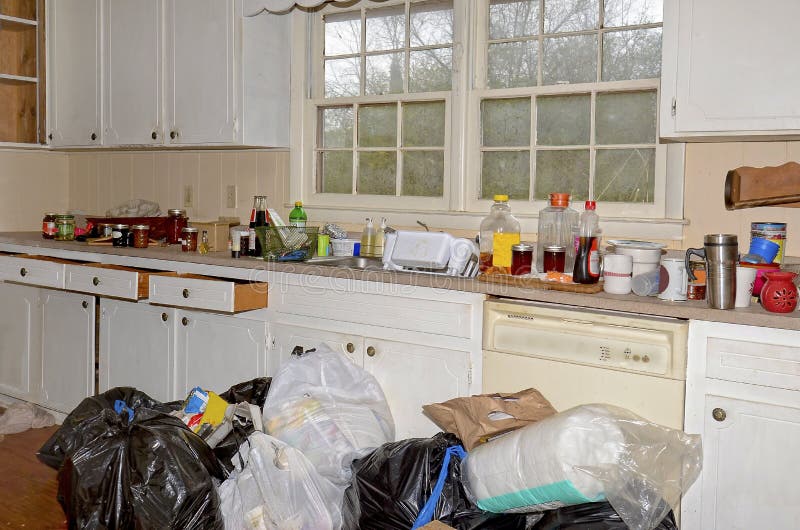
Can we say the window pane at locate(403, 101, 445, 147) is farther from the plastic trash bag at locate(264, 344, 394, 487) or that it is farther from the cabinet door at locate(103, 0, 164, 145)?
the cabinet door at locate(103, 0, 164, 145)

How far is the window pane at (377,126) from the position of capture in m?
3.38

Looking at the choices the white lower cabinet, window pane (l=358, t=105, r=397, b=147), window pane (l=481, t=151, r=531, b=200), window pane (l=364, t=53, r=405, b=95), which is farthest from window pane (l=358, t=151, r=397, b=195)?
the white lower cabinet

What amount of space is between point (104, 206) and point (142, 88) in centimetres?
96

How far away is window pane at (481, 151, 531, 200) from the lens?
3033 mm

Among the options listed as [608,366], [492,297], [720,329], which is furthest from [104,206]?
[720,329]

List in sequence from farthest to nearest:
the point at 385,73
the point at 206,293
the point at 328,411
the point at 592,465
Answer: the point at 385,73 < the point at 206,293 < the point at 328,411 < the point at 592,465

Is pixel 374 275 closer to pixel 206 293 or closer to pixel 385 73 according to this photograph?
pixel 206 293

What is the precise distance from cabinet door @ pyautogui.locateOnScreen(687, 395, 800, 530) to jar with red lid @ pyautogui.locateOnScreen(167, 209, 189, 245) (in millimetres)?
2449

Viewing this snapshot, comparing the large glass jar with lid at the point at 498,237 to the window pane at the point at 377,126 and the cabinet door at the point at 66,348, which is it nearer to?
the window pane at the point at 377,126

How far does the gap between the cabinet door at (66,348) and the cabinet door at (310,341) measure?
1092 mm

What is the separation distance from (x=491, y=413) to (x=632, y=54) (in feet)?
4.77

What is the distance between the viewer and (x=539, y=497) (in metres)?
1.89

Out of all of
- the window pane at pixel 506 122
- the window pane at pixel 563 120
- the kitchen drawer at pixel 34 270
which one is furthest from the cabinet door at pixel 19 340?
the window pane at pixel 563 120

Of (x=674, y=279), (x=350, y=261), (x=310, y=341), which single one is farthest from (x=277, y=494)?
(x=674, y=279)
